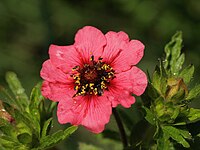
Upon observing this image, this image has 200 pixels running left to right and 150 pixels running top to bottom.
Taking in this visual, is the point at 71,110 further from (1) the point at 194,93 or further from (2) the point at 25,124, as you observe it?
(1) the point at 194,93

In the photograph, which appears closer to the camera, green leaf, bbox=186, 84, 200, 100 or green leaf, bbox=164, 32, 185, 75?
green leaf, bbox=186, 84, 200, 100

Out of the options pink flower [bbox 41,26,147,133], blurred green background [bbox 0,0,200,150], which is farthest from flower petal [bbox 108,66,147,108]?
blurred green background [bbox 0,0,200,150]

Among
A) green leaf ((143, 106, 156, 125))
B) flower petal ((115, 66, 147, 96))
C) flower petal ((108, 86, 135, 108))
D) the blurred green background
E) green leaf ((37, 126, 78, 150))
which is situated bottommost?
green leaf ((37, 126, 78, 150))

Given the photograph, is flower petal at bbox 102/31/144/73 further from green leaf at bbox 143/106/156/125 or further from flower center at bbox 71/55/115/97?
green leaf at bbox 143/106/156/125

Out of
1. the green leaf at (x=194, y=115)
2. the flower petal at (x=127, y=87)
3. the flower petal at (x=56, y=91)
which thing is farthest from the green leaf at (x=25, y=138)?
the green leaf at (x=194, y=115)

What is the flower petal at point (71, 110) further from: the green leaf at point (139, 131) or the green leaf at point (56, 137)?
the green leaf at point (139, 131)

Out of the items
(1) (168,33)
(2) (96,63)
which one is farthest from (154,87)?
(1) (168,33)
